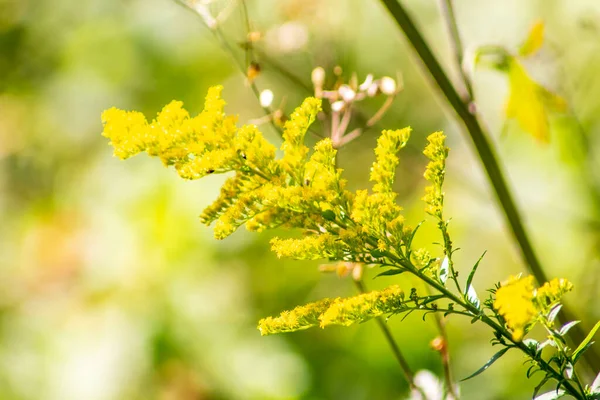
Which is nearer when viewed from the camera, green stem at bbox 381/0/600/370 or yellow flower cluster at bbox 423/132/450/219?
yellow flower cluster at bbox 423/132/450/219

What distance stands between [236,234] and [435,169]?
1.11m

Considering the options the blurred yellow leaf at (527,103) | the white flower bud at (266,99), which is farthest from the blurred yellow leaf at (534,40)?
the white flower bud at (266,99)

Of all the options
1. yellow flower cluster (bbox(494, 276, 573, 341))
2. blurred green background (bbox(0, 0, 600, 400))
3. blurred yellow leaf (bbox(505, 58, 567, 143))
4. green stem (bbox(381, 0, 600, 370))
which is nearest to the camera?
yellow flower cluster (bbox(494, 276, 573, 341))

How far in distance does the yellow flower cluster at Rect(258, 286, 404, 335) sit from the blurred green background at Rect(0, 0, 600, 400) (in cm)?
54

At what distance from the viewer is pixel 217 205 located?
0.38 m

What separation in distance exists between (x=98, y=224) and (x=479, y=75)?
0.91m

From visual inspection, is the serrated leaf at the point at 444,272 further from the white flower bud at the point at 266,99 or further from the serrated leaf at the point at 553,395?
the white flower bud at the point at 266,99

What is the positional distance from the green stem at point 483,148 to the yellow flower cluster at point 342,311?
26 cm

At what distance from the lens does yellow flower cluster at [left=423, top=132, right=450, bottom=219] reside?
355 mm

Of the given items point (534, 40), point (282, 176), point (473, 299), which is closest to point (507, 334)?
point (473, 299)

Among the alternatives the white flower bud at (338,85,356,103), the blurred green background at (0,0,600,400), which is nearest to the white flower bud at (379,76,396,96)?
the white flower bud at (338,85,356,103)

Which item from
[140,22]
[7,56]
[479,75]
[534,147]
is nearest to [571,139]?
[534,147]

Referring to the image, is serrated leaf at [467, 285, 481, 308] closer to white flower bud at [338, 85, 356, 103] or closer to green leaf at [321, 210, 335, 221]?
green leaf at [321, 210, 335, 221]

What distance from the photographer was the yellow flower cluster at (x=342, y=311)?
345 mm
